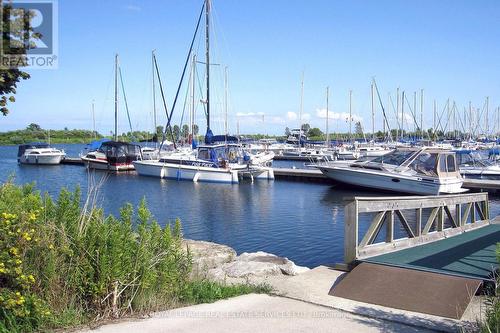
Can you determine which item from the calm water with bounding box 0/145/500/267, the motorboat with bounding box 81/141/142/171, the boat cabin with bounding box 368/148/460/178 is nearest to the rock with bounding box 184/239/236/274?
the calm water with bounding box 0/145/500/267

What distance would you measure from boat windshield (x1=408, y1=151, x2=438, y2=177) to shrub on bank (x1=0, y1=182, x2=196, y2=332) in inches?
1094

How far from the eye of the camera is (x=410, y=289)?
7.01 m

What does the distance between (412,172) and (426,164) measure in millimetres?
1019

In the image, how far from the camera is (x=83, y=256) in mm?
5770

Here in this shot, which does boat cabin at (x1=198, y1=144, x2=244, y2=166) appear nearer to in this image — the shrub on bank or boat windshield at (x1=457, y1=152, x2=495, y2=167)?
boat windshield at (x1=457, y1=152, x2=495, y2=167)

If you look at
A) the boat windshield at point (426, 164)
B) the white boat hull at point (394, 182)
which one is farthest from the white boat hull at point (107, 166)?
the boat windshield at point (426, 164)

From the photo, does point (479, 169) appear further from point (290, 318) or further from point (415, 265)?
point (290, 318)

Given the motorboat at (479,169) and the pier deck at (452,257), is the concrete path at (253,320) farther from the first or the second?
the motorboat at (479,169)

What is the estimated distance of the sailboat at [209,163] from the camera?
1657 inches

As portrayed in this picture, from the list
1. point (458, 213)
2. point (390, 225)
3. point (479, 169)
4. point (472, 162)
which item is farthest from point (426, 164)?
point (390, 225)

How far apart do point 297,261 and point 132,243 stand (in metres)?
9.62

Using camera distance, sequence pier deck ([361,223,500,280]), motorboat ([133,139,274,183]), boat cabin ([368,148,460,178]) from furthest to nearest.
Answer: motorboat ([133,139,274,183])
boat cabin ([368,148,460,178])
pier deck ([361,223,500,280])

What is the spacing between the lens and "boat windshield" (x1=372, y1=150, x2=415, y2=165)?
110 feet

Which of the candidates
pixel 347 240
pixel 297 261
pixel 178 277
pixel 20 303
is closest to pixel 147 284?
pixel 178 277
